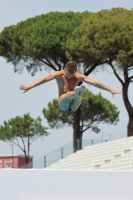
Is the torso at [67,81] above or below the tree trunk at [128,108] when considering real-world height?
below

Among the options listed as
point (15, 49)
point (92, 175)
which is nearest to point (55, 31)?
point (15, 49)

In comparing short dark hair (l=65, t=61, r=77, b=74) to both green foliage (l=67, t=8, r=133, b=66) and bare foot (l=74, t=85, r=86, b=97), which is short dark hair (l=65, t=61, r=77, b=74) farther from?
green foliage (l=67, t=8, r=133, b=66)

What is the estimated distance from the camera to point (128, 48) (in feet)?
84.4

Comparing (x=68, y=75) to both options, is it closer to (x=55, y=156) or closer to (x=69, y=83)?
(x=69, y=83)

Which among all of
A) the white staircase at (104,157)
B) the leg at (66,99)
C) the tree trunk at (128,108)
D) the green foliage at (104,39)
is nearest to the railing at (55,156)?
the white staircase at (104,157)

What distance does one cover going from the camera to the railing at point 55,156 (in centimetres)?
1845

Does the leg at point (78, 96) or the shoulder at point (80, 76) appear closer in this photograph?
the leg at point (78, 96)

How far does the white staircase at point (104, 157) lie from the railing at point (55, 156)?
0.72ft

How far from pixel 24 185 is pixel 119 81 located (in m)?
19.2

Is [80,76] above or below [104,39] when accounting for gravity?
below

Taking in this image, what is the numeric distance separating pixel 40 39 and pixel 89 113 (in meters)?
4.49

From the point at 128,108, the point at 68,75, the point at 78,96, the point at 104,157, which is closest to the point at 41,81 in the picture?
the point at 68,75

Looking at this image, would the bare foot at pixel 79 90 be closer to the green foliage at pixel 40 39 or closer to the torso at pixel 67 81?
the torso at pixel 67 81

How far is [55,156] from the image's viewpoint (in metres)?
19.9
